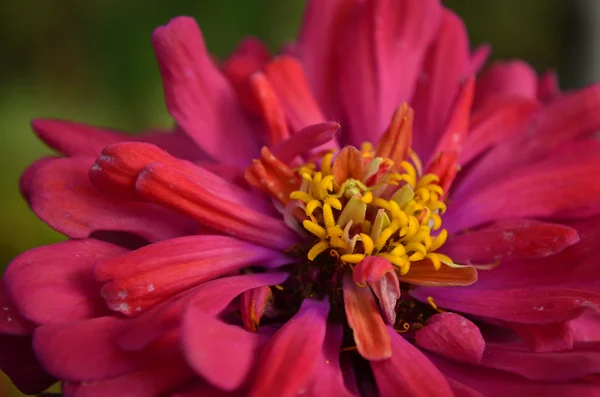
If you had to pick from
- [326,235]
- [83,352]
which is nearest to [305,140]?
[326,235]

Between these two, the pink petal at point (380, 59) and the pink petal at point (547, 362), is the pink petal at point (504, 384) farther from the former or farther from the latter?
the pink petal at point (380, 59)

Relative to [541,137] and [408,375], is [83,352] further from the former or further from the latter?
[541,137]

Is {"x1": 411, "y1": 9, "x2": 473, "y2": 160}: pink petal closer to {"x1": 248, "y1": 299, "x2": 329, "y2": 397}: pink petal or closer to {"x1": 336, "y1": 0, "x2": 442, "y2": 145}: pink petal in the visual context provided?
{"x1": 336, "y1": 0, "x2": 442, "y2": 145}: pink petal

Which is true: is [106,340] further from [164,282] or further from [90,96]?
[90,96]

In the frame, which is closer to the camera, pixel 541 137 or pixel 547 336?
pixel 547 336

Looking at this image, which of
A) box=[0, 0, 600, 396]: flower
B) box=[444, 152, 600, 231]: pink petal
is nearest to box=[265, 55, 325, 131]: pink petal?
box=[0, 0, 600, 396]: flower

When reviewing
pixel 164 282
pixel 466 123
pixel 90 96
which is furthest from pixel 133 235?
pixel 90 96

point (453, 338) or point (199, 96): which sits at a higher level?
point (199, 96)
